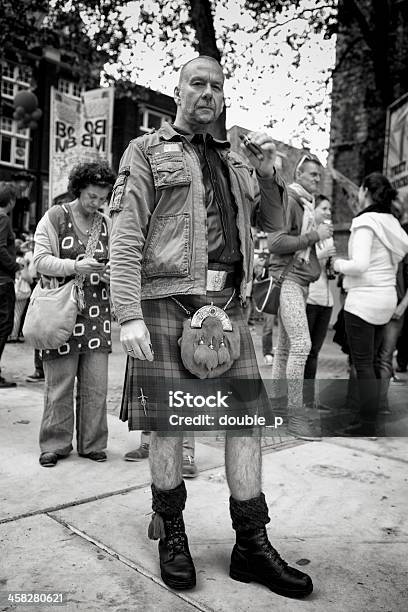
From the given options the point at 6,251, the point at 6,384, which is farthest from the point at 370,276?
the point at 6,384

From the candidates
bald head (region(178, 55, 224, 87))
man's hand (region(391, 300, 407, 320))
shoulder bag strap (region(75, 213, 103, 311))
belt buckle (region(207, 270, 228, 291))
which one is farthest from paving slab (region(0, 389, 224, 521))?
man's hand (region(391, 300, 407, 320))

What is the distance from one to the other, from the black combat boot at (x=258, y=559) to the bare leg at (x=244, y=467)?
0.03 m

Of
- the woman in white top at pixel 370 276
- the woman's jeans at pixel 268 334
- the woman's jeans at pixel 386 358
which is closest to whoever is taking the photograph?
the woman in white top at pixel 370 276

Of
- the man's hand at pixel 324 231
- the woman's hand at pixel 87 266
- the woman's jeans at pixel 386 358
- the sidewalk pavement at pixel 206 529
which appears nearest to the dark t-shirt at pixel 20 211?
the woman's jeans at pixel 386 358

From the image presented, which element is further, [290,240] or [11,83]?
[11,83]

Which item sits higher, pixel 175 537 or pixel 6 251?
pixel 6 251

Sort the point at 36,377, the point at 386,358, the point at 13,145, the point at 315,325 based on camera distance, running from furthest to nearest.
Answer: the point at 13,145
the point at 36,377
the point at 386,358
the point at 315,325

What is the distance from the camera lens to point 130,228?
2309 millimetres

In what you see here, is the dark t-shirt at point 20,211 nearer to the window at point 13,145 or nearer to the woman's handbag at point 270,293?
the window at point 13,145

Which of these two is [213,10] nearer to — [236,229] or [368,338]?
[368,338]

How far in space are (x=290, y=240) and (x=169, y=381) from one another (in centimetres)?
263

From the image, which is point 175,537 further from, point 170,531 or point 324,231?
point 324,231

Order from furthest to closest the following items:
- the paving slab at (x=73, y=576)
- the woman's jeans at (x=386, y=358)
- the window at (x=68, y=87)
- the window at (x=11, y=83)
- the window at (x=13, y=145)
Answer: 1. the window at (x=68, y=87)
2. the window at (x=13, y=145)
3. the window at (x=11, y=83)
4. the woman's jeans at (x=386, y=358)
5. the paving slab at (x=73, y=576)

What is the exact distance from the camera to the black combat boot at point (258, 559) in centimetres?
224
